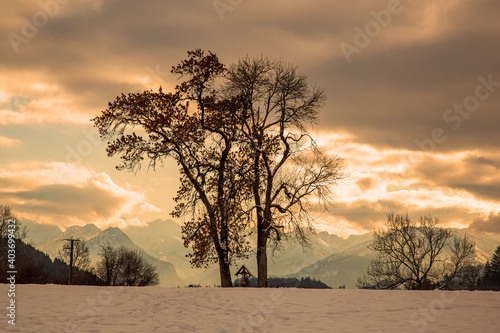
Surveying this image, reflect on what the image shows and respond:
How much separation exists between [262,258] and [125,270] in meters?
72.7

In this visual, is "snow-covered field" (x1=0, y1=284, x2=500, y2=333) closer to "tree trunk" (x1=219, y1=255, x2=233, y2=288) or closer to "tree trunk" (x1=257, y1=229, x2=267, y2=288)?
"tree trunk" (x1=219, y1=255, x2=233, y2=288)


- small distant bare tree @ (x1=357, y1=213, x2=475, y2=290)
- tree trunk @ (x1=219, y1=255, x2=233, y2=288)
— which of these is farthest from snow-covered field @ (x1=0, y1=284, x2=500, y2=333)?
small distant bare tree @ (x1=357, y1=213, x2=475, y2=290)

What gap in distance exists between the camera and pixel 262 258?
105 feet

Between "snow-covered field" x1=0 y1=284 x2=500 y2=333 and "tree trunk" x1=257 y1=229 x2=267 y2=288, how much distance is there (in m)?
6.32

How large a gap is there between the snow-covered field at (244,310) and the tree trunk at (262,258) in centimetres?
632

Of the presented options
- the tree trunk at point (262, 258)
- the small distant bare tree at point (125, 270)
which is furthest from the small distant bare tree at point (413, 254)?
the small distant bare tree at point (125, 270)

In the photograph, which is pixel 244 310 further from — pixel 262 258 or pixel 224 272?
pixel 262 258

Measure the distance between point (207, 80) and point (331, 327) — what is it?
19310 mm

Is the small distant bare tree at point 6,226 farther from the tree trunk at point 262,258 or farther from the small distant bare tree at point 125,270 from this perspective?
the tree trunk at point 262,258

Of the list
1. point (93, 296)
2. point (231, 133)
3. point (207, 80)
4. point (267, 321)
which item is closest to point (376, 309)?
point (267, 321)

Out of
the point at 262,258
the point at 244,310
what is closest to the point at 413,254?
the point at 262,258

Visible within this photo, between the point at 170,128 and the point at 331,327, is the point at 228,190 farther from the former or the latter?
the point at 331,327

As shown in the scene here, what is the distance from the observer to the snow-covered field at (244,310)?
16.6 metres

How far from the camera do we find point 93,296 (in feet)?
72.5
